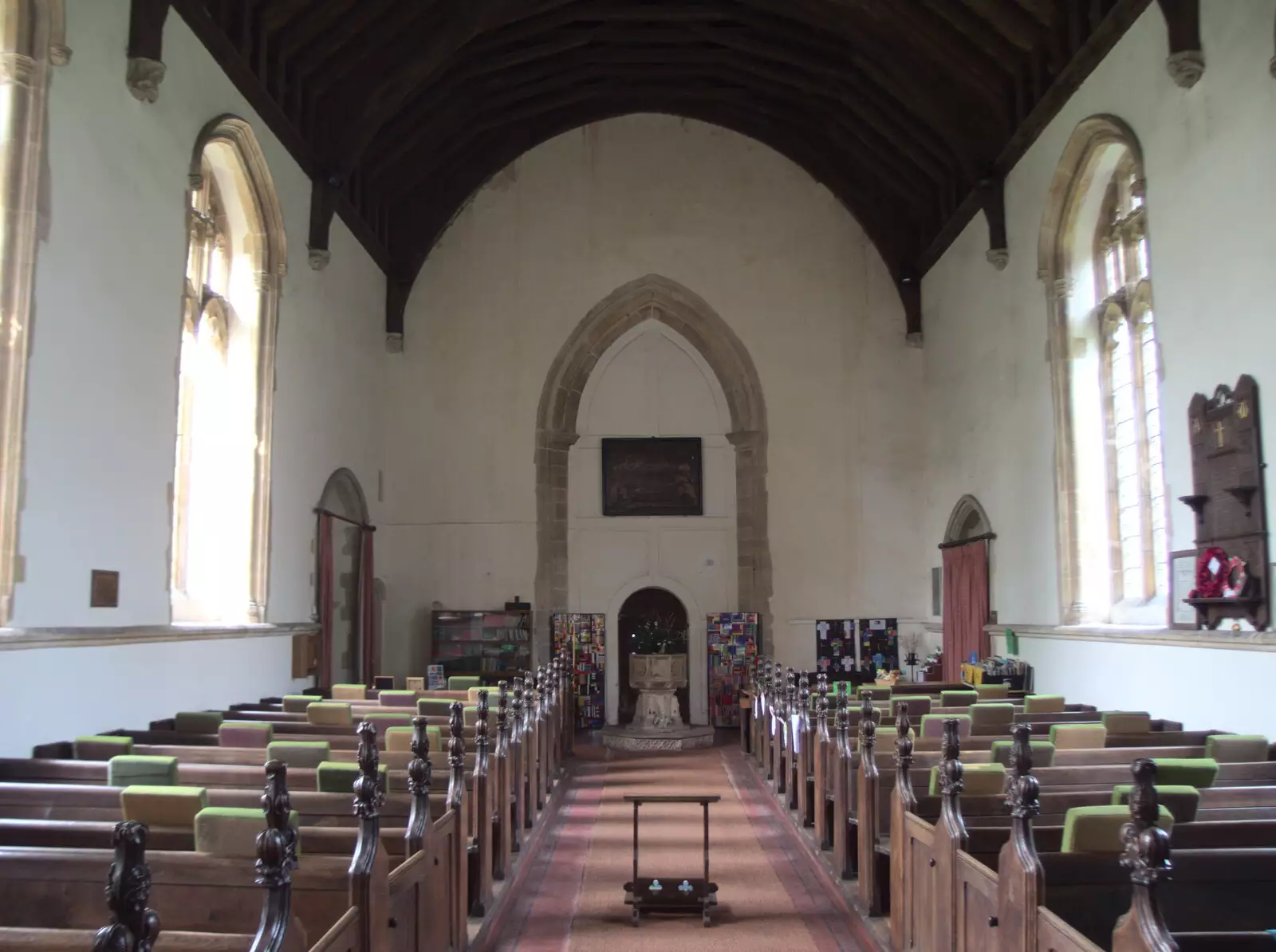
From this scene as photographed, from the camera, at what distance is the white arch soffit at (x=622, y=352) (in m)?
14.0

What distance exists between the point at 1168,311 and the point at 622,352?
303 inches

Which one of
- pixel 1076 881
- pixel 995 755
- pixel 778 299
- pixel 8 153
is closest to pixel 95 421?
pixel 8 153

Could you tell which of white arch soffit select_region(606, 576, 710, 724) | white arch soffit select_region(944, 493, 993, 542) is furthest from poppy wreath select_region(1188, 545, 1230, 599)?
white arch soffit select_region(606, 576, 710, 724)

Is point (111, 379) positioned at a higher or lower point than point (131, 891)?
higher

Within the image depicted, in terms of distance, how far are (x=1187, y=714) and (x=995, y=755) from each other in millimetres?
2832

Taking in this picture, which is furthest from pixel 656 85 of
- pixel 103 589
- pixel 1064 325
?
pixel 103 589

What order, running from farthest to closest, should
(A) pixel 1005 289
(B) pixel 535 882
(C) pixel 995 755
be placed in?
(A) pixel 1005 289 → (B) pixel 535 882 → (C) pixel 995 755

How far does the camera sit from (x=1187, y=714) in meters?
7.00

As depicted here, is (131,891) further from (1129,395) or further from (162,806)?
(1129,395)

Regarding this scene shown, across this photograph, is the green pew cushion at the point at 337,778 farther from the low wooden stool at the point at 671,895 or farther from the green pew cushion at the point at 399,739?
the low wooden stool at the point at 671,895

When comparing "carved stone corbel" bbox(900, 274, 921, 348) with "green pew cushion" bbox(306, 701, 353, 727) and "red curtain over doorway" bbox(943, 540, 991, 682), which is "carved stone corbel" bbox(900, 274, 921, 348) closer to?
"red curtain over doorway" bbox(943, 540, 991, 682)

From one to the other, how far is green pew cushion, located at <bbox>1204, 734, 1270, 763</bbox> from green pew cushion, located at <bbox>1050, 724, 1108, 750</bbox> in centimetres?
56

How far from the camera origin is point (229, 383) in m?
9.15

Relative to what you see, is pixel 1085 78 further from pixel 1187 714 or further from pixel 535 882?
pixel 535 882
